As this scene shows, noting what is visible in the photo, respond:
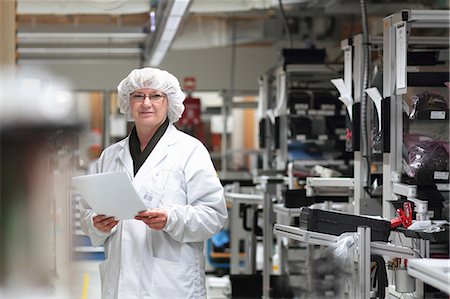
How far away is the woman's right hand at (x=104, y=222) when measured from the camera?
10.1ft

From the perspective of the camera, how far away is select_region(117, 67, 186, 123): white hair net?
330cm

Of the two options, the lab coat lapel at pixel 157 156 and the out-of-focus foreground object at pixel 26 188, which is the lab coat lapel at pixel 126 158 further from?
the out-of-focus foreground object at pixel 26 188

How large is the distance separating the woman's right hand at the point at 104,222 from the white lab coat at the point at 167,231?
70 mm

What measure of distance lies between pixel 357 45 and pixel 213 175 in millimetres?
1539

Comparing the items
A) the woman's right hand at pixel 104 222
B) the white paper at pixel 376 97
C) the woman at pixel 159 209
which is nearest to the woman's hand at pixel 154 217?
the woman at pixel 159 209

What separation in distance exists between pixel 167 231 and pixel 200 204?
194 mm

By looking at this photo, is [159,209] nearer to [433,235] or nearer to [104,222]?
[104,222]

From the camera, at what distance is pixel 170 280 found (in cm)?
314

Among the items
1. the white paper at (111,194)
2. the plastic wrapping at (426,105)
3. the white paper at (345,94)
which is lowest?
the white paper at (111,194)

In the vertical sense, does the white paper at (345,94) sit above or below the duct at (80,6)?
below

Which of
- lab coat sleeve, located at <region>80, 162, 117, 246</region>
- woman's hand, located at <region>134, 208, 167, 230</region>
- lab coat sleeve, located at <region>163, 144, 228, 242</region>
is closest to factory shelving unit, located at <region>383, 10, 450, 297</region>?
lab coat sleeve, located at <region>163, 144, 228, 242</region>

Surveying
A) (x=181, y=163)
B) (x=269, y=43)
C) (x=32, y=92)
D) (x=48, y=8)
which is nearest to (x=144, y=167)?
(x=181, y=163)

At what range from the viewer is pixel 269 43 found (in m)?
10.9

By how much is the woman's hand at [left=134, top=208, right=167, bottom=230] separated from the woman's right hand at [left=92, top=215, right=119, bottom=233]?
5.6 inches
